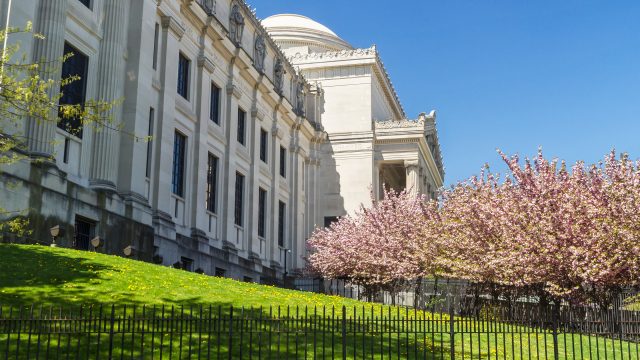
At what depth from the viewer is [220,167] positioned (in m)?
44.6

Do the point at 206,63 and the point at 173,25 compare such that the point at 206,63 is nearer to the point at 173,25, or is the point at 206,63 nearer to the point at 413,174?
the point at 173,25

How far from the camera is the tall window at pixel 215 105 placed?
147 ft

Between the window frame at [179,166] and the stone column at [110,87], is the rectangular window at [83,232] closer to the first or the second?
the stone column at [110,87]

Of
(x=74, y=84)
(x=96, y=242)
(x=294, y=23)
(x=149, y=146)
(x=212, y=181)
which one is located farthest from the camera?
(x=294, y=23)

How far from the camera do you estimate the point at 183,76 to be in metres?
40.9

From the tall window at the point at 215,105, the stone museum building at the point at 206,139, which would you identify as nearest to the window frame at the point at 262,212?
the stone museum building at the point at 206,139

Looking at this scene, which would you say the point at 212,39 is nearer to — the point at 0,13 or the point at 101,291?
the point at 0,13

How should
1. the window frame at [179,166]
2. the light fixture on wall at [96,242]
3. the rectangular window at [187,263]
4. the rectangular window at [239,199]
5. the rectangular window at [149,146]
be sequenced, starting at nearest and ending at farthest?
the light fixture on wall at [96,242] → the rectangular window at [149,146] → the rectangular window at [187,263] → the window frame at [179,166] → the rectangular window at [239,199]

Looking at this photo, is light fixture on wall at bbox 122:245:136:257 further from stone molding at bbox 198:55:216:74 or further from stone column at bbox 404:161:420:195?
stone column at bbox 404:161:420:195

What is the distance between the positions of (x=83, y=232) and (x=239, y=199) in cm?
2109

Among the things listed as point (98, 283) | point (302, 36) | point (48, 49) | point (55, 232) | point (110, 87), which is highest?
point (302, 36)

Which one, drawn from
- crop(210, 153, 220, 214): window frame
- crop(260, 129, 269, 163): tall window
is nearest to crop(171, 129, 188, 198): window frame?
crop(210, 153, 220, 214): window frame

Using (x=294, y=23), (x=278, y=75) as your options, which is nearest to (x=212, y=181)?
(x=278, y=75)

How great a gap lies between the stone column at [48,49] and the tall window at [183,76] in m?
11.8
